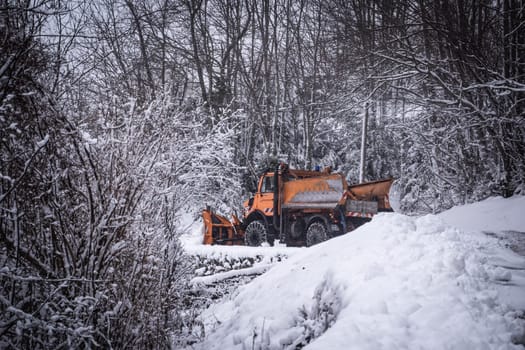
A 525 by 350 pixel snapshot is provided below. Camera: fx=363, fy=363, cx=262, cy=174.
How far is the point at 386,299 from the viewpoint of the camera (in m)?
3.02

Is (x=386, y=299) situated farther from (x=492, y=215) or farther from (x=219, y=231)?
(x=219, y=231)

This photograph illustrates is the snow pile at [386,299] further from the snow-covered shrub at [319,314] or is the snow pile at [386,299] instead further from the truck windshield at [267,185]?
the truck windshield at [267,185]

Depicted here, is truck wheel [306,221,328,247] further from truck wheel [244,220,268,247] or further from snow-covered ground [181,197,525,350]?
snow-covered ground [181,197,525,350]

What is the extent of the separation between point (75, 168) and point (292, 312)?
2.59 metres

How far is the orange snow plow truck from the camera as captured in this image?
9.47m

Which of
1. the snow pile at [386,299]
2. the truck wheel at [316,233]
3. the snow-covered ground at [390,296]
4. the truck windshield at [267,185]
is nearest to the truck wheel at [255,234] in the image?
the truck windshield at [267,185]

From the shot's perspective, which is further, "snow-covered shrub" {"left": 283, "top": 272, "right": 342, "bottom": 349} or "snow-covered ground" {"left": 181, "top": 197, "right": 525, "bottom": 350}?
"snow-covered shrub" {"left": 283, "top": 272, "right": 342, "bottom": 349}

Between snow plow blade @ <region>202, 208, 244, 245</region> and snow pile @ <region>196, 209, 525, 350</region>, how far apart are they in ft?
20.5

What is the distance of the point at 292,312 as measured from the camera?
391cm

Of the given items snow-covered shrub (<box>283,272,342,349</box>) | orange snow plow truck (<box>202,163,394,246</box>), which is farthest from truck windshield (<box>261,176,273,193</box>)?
snow-covered shrub (<box>283,272,342,349</box>)

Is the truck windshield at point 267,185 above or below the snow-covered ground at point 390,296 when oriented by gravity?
above

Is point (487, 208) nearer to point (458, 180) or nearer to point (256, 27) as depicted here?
point (458, 180)

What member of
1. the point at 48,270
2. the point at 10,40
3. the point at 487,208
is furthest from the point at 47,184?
the point at 487,208

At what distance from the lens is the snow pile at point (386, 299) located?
2.64 metres
